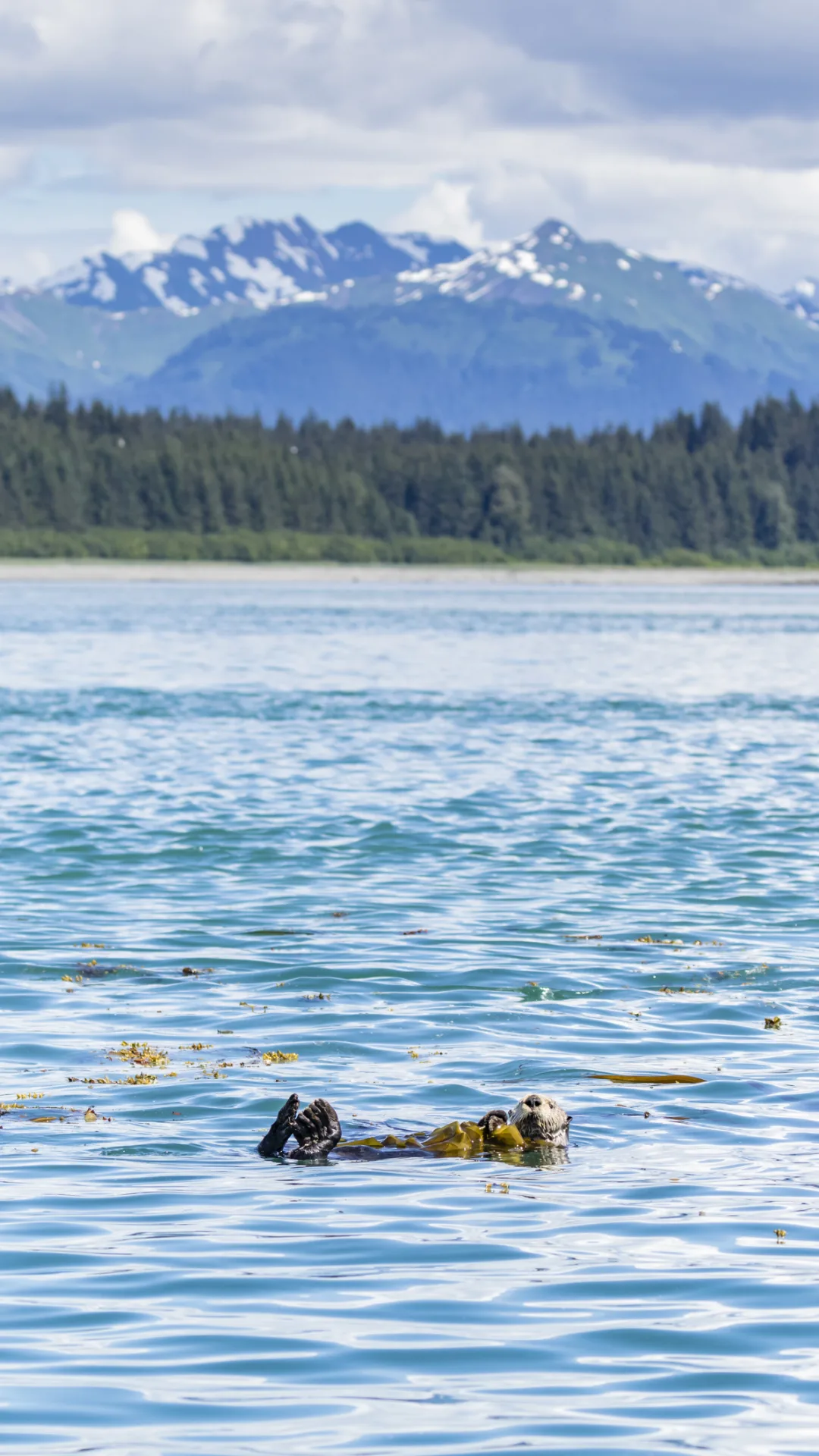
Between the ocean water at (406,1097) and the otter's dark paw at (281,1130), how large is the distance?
0.13m

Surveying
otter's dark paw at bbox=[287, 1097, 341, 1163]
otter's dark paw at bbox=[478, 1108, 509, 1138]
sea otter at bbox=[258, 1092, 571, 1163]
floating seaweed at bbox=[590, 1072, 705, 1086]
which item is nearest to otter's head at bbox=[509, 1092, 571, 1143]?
sea otter at bbox=[258, 1092, 571, 1163]

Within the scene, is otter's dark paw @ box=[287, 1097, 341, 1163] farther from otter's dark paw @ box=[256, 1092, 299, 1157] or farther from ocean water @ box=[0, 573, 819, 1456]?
ocean water @ box=[0, 573, 819, 1456]

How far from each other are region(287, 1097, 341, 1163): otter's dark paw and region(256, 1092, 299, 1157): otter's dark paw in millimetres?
39

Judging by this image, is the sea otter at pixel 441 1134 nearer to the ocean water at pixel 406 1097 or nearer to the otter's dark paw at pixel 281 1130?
the otter's dark paw at pixel 281 1130

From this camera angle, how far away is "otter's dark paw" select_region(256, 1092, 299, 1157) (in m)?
12.1

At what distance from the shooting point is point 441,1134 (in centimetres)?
1256

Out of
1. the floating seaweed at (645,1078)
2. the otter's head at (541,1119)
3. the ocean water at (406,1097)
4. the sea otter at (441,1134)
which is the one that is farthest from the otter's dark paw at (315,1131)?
the floating seaweed at (645,1078)

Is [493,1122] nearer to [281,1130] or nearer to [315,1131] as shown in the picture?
[315,1131]

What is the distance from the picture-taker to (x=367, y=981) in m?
18.1

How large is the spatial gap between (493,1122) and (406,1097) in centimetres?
137

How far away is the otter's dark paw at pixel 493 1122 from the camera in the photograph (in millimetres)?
12500

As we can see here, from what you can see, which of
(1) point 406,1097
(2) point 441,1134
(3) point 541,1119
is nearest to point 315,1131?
(2) point 441,1134

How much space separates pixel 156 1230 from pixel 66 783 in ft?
78.6

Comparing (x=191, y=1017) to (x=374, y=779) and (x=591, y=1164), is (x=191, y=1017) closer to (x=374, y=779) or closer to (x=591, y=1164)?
(x=591, y=1164)
